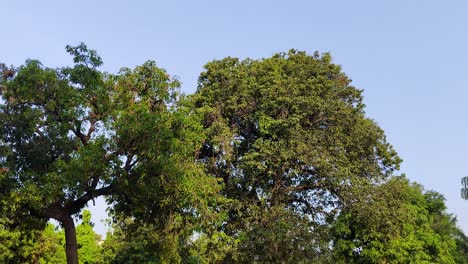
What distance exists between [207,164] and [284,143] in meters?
3.37

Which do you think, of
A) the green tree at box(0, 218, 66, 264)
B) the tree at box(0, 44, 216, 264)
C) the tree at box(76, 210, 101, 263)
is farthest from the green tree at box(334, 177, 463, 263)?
the green tree at box(0, 218, 66, 264)

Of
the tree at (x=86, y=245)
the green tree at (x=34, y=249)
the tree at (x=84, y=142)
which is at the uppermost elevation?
the tree at (x=86, y=245)

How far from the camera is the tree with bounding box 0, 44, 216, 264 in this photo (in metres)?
12.2

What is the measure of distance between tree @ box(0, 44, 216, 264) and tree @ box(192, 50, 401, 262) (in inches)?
213

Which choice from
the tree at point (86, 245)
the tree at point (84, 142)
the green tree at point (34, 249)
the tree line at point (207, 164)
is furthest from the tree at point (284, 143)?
the tree at point (86, 245)

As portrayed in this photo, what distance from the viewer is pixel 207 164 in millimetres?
20312

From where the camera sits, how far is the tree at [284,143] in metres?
19.5

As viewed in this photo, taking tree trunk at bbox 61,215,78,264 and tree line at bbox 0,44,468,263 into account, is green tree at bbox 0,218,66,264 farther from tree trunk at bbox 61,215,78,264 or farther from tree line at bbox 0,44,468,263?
tree trunk at bbox 61,215,78,264

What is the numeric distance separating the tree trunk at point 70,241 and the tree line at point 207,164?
0.10 feet

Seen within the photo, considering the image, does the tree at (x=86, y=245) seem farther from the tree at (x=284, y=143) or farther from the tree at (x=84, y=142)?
the tree at (x=84, y=142)

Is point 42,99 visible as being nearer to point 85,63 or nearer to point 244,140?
point 85,63

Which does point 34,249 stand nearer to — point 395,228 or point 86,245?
point 86,245

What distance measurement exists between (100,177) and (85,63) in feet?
10.9

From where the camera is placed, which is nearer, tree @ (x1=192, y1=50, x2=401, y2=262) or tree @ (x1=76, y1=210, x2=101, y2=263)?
tree @ (x1=192, y1=50, x2=401, y2=262)
